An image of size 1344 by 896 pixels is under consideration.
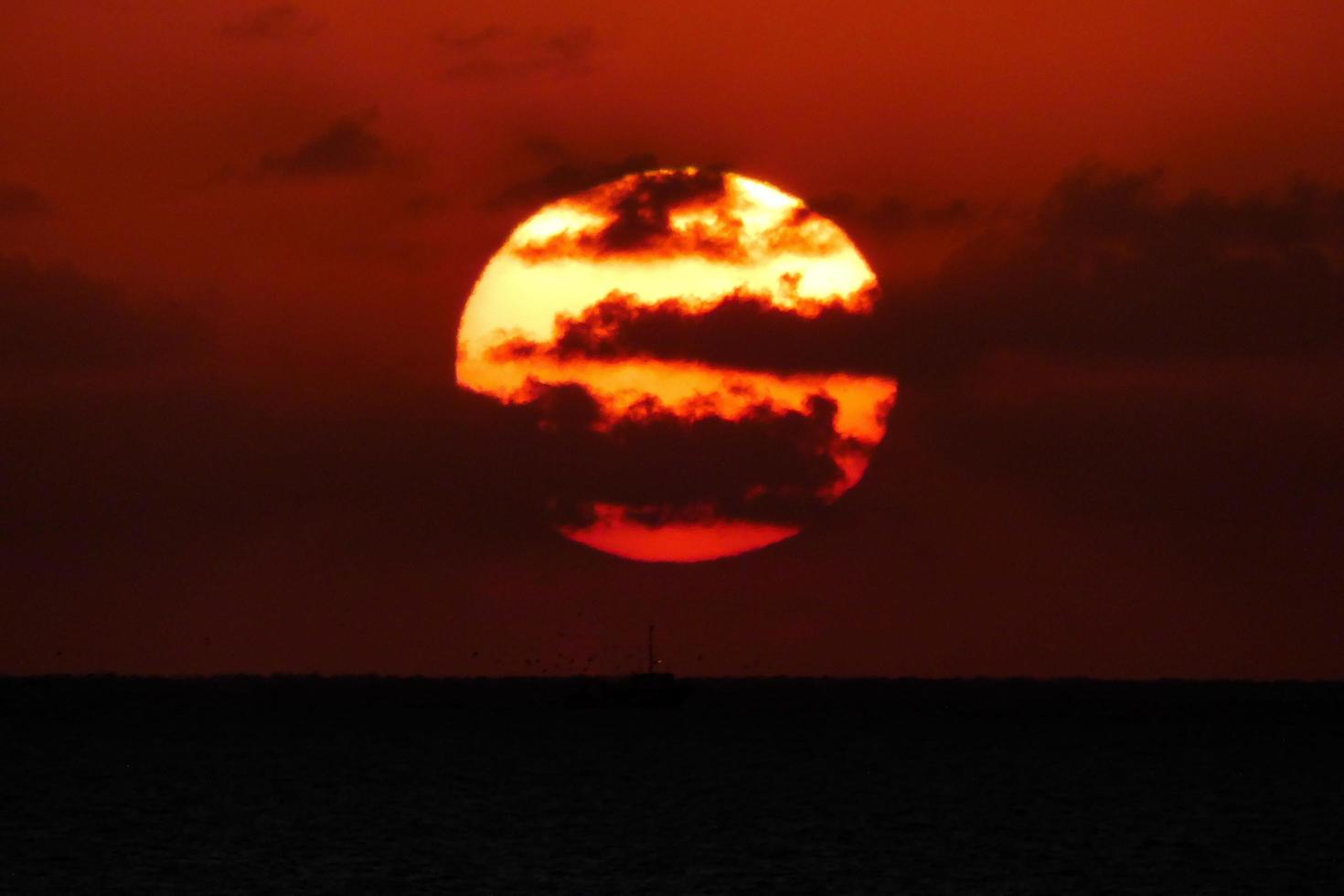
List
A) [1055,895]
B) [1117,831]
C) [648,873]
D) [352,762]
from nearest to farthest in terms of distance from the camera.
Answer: [1055,895] < [648,873] < [1117,831] < [352,762]

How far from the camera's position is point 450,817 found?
449 ft

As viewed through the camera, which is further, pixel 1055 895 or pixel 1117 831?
pixel 1117 831

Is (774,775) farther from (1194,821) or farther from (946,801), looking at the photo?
(1194,821)

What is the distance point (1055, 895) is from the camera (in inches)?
3967

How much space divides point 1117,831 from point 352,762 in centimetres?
8488

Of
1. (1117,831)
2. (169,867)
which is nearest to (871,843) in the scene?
(1117,831)

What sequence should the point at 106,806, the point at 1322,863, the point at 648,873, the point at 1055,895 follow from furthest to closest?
1. the point at 106,806
2. the point at 1322,863
3. the point at 648,873
4. the point at 1055,895

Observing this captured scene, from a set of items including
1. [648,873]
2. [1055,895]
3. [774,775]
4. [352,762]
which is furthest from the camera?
[352,762]

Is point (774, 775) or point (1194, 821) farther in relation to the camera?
point (774, 775)

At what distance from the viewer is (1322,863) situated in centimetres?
→ 11762

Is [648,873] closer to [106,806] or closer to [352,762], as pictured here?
[106,806]

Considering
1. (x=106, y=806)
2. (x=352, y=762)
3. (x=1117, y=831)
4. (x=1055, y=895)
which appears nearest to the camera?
(x=1055, y=895)

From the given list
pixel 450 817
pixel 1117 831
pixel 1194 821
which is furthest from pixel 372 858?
pixel 1194 821

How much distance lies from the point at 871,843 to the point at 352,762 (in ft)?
278
